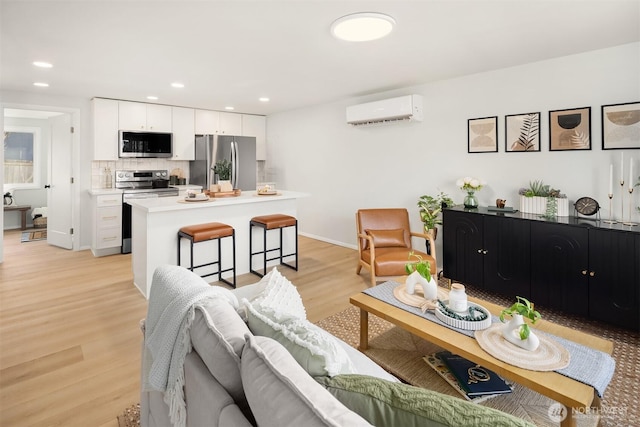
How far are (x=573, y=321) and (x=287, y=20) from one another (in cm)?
339

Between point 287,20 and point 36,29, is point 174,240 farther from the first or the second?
point 287,20

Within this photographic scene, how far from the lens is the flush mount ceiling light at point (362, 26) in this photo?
2311 mm

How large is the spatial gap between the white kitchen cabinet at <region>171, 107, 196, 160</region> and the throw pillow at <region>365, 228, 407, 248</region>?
368 cm

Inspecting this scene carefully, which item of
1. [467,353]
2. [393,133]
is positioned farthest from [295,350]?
[393,133]

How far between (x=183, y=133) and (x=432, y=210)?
14.0ft

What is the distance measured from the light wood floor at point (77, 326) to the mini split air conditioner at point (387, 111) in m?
1.96

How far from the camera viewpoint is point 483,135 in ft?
12.5

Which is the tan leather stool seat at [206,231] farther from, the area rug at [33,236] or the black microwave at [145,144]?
the area rug at [33,236]

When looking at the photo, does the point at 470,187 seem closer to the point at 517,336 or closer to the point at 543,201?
the point at 543,201

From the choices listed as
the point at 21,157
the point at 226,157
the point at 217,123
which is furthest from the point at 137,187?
the point at 21,157

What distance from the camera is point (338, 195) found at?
5602 mm

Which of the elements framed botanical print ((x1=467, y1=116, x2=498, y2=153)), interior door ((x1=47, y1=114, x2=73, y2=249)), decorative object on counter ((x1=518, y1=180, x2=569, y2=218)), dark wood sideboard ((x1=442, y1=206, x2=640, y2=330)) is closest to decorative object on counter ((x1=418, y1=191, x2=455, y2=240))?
dark wood sideboard ((x1=442, y1=206, x2=640, y2=330))

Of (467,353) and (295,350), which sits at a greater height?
(295,350)

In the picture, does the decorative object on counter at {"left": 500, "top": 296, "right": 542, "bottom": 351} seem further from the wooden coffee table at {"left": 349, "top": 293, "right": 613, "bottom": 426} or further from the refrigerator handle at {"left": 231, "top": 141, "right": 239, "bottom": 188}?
the refrigerator handle at {"left": 231, "top": 141, "right": 239, "bottom": 188}
